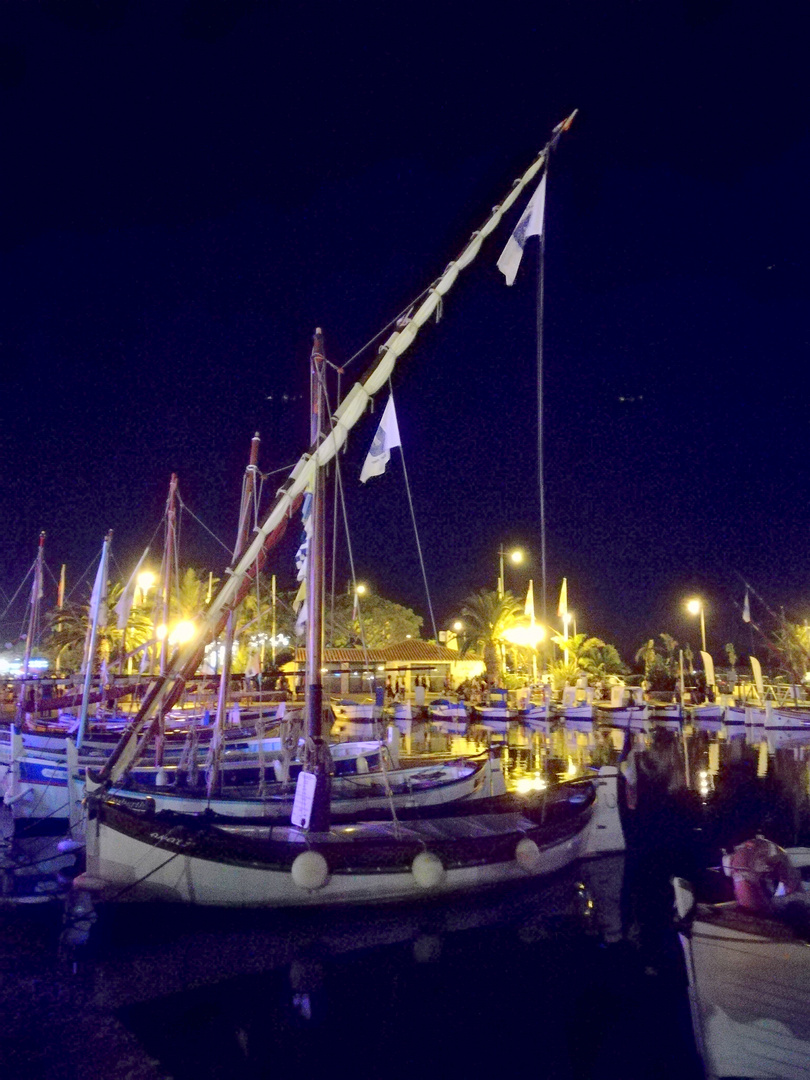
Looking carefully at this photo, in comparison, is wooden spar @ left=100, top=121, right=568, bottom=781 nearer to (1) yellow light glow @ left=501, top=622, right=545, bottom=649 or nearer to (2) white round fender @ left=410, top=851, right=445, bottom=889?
(2) white round fender @ left=410, top=851, right=445, bottom=889

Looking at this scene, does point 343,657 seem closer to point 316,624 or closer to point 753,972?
point 316,624

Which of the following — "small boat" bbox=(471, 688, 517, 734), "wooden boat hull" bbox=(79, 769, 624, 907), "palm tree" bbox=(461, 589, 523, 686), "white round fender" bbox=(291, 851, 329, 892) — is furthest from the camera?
"palm tree" bbox=(461, 589, 523, 686)

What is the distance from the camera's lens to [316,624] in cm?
1431

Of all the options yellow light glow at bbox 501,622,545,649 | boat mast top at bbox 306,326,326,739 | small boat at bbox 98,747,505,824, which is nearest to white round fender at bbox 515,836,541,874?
small boat at bbox 98,747,505,824

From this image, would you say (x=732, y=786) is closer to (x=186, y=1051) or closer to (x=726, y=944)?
(x=726, y=944)

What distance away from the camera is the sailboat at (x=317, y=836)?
40.5ft

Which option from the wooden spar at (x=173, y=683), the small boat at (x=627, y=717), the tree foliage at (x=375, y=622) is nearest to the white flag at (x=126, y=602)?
the wooden spar at (x=173, y=683)

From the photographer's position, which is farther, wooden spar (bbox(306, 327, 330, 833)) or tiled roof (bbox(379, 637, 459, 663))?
tiled roof (bbox(379, 637, 459, 663))

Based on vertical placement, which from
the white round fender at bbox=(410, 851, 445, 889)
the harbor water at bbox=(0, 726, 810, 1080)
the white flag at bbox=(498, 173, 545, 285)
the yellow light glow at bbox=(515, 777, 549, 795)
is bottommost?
the harbor water at bbox=(0, 726, 810, 1080)

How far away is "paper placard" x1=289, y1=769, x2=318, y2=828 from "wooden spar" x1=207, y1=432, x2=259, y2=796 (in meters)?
4.51

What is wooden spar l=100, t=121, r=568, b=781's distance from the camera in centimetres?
1373

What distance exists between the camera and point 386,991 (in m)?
10.2

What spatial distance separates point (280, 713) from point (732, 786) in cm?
1835

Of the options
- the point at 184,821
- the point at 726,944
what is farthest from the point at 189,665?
the point at 726,944
